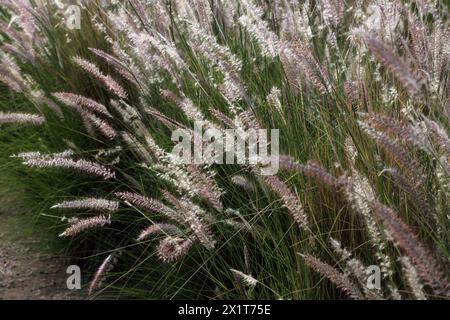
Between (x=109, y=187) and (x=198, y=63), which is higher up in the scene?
(x=198, y=63)

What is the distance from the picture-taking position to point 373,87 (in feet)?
10.1

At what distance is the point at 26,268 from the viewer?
11.4 feet

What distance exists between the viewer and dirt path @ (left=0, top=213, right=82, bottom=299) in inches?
129

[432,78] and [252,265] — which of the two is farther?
[252,265]

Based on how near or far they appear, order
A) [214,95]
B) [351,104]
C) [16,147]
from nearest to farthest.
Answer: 1. [351,104]
2. [214,95]
3. [16,147]

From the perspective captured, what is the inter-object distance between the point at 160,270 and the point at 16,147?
1248 millimetres

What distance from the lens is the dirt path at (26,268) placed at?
3283 millimetres
